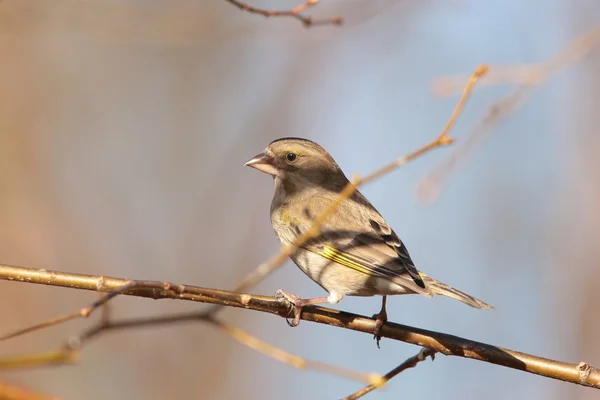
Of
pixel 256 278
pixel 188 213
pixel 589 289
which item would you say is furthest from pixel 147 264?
pixel 256 278

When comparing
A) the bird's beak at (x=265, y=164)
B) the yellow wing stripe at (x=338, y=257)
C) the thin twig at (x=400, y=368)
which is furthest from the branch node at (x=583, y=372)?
the bird's beak at (x=265, y=164)

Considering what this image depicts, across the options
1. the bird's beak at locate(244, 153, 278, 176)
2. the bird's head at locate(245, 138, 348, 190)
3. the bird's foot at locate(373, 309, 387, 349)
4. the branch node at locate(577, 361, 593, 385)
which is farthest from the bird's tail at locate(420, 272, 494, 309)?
the bird's beak at locate(244, 153, 278, 176)

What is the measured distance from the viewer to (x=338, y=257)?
506cm

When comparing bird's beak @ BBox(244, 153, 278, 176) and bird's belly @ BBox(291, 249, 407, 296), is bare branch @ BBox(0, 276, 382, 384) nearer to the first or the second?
bird's belly @ BBox(291, 249, 407, 296)

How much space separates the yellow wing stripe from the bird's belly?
0.02 meters

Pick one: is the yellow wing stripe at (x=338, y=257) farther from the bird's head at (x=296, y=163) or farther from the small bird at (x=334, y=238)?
the bird's head at (x=296, y=163)

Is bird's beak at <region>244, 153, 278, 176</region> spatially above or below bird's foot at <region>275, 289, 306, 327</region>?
above

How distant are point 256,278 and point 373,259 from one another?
247cm

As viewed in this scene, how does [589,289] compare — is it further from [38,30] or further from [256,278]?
[38,30]

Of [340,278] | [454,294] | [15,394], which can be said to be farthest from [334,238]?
[15,394]

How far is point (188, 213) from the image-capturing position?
10711 millimetres

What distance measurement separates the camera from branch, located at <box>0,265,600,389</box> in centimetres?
301

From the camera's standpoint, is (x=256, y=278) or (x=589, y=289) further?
(x=589, y=289)

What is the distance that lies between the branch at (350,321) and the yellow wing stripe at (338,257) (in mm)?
821
